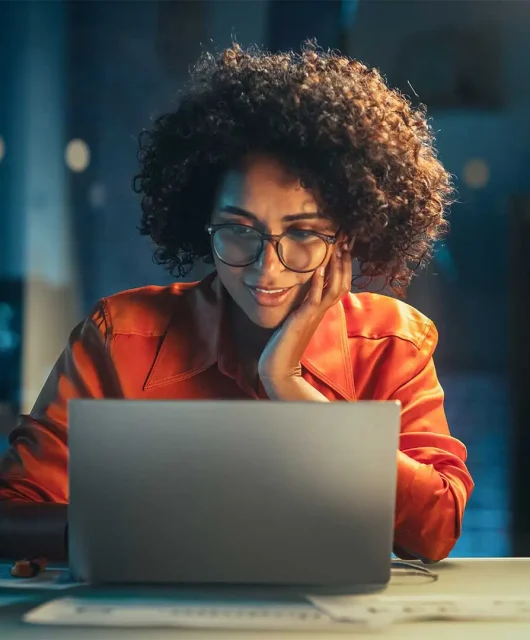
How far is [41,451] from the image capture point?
65.2 inches

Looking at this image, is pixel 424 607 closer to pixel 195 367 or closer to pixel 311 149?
pixel 195 367

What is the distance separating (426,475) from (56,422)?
2.28 feet

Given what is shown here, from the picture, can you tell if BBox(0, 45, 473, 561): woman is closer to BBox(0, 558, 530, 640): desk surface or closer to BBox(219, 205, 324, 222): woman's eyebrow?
BBox(219, 205, 324, 222): woman's eyebrow

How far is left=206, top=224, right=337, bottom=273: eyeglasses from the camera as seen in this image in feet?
5.41

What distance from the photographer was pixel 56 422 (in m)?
1.68

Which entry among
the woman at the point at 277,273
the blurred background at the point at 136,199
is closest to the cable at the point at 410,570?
the woman at the point at 277,273

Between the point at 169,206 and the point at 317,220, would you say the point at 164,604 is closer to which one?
the point at 317,220

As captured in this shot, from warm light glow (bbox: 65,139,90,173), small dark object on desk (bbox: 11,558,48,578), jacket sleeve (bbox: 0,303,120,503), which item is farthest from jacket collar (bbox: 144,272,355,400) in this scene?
warm light glow (bbox: 65,139,90,173)

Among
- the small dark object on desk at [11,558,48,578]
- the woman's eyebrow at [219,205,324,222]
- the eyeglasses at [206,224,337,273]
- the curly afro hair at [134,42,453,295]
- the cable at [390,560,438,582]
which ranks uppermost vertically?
the curly afro hair at [134,42,453,295]

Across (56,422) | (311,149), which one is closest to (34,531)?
(56,422)

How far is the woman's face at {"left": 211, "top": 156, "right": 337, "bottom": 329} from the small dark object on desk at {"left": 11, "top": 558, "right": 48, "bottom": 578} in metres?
0.65

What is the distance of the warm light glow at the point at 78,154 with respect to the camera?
3.12 metres

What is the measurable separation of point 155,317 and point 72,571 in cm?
72

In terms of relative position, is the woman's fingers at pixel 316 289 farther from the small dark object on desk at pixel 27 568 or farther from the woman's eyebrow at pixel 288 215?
the small dark object on desk at pixel 27 568
